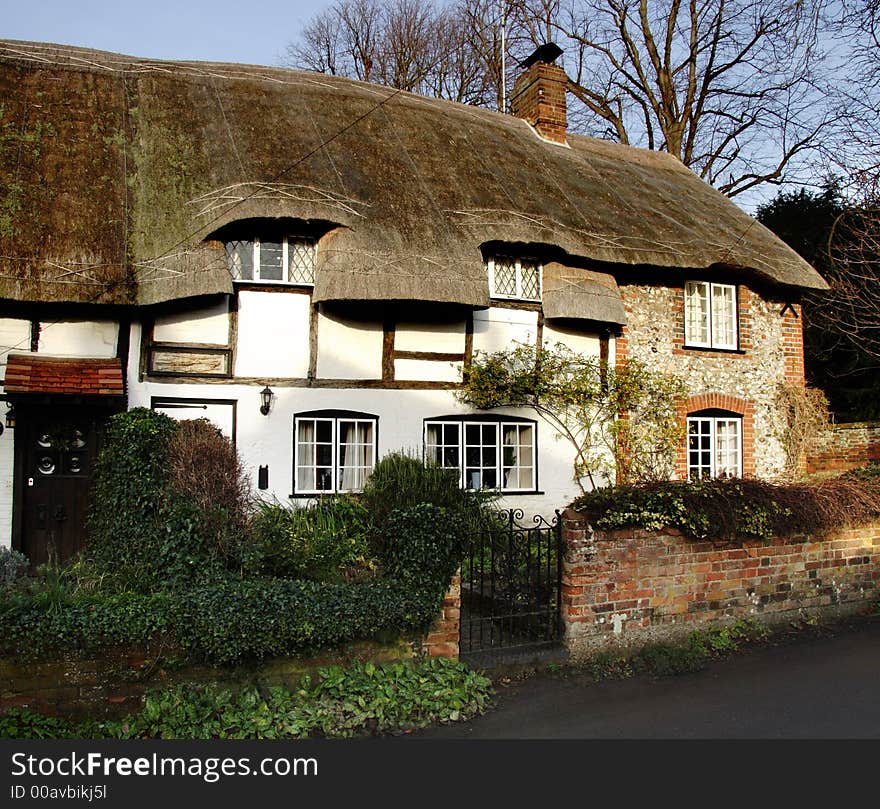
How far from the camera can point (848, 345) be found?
17094mm

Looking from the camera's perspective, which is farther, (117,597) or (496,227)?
(496,227)

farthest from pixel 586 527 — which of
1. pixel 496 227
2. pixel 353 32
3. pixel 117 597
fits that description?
pixel 353 32

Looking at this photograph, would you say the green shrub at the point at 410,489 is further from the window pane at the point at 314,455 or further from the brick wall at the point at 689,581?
the brick wall at the point at 689,581

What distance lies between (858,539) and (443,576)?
202 inches

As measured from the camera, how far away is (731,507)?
734cm

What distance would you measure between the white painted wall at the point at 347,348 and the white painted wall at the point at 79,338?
2.52 m

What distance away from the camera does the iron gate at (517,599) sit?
659cm

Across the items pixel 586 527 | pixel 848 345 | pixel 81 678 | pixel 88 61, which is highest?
pixel 88 61

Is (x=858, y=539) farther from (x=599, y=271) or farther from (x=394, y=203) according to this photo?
(x=394, y=203)

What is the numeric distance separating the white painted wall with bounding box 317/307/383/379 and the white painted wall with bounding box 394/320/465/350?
1.04 ft

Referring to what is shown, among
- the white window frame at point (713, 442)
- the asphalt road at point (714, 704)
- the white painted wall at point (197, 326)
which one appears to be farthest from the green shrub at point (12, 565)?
the white window frame at point (713, 442)

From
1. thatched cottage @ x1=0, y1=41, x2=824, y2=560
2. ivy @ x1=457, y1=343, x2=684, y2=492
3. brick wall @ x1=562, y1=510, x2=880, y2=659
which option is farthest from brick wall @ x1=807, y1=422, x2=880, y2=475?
brick wall @ x1=562, y1=510, x2=880, y2=659

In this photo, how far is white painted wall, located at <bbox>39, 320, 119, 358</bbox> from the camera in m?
8.95

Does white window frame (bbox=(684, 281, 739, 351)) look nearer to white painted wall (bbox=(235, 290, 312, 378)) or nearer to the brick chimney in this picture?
the brick chimney
